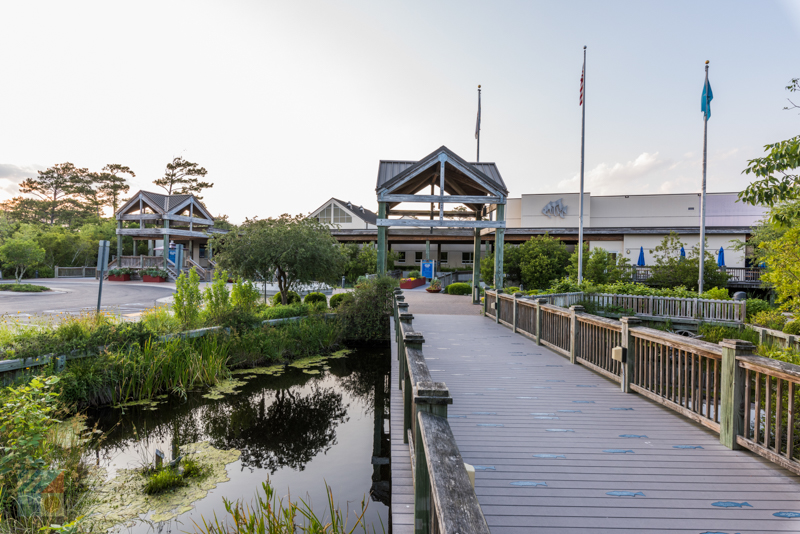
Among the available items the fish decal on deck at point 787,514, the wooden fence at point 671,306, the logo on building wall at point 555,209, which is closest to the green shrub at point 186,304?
the fish decal on deck at point 787,514

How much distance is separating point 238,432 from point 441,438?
6417 millimetres

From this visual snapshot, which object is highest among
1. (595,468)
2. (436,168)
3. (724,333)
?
(436,168)

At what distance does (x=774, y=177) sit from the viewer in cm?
518

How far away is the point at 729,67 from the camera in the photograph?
19.0m

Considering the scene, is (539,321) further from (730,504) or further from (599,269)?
(599,269)

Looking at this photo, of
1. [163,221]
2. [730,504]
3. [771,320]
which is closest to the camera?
[730,504]

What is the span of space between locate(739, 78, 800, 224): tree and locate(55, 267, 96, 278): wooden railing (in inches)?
1812

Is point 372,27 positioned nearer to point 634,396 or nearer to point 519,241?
point 634,396

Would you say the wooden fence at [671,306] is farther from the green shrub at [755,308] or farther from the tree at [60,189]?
the tree at [60,189]

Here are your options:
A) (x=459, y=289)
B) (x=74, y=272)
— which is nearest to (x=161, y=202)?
(x=74, y=272)

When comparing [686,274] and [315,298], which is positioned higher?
[686,274]

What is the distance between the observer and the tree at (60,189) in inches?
2062

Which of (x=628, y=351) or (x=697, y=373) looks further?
(x=628, y=351)

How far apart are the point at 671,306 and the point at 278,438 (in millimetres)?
15026
